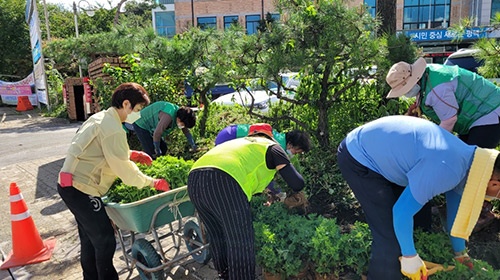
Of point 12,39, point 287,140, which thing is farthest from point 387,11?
point 12,39

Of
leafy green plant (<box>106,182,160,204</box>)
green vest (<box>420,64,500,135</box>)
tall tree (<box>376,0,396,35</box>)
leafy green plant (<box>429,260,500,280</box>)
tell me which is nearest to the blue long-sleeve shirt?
leafy green plant (<box>429,260,500,280</box>)

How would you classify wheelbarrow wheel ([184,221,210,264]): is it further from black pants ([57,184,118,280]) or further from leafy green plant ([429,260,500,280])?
leafy green plant ([429,260,500,280])

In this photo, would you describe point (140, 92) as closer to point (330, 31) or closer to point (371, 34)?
point (330, 31)

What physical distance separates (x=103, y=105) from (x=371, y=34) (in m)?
5.17

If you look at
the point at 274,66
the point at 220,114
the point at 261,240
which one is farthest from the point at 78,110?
the point at 261,240

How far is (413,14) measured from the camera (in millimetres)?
31547

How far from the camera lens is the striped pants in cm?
242

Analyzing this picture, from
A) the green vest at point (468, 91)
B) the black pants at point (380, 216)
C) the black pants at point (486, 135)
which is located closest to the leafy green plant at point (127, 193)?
the black pants at point (380, 216)

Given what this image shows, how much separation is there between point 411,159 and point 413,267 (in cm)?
58

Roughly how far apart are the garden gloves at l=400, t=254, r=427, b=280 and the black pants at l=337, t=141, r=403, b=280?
0.39ft

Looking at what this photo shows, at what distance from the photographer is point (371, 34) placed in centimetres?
427

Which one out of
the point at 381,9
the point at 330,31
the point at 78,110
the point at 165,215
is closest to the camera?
the point at 165,215

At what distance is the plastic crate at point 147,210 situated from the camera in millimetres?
2795

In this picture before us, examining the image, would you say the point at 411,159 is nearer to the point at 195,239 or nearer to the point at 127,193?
the point at 127,193
